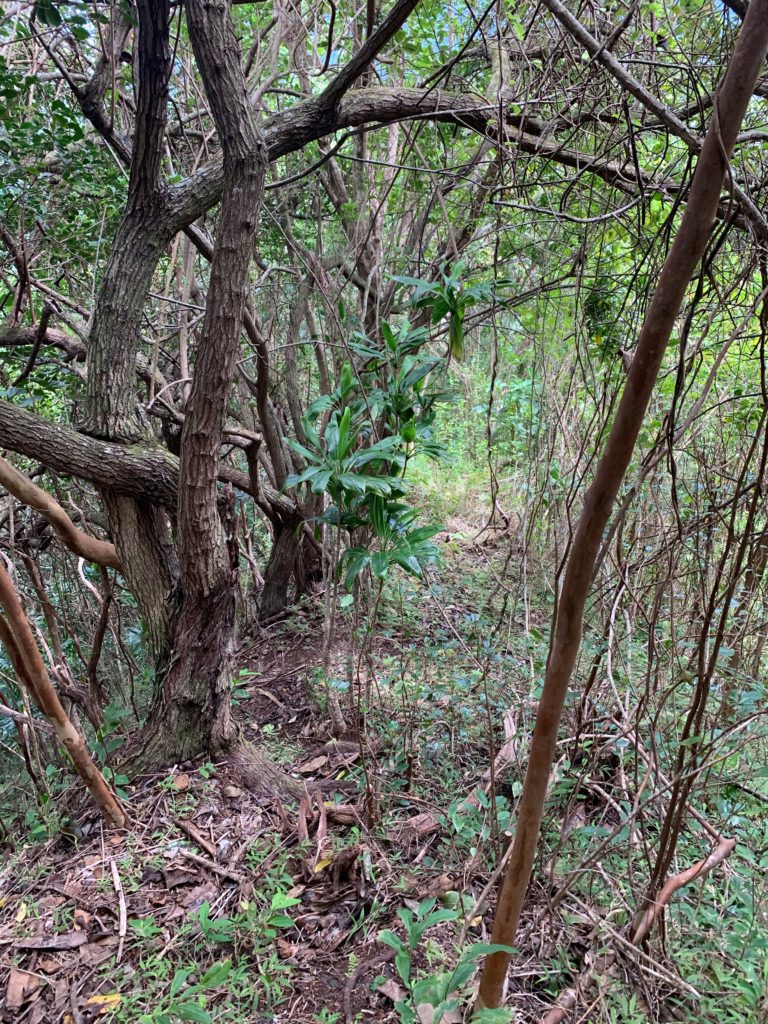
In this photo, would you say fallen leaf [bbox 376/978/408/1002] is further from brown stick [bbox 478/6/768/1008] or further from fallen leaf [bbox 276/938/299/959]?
brown stick [bbox 478/6/768/1008]

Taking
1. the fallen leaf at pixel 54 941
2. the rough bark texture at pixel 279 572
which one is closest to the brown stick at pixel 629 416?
the fallen leaf at pixel 54 941

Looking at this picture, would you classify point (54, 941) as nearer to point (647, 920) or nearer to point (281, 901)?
point (281, 901)

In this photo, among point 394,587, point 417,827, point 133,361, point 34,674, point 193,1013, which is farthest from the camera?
point 394,587

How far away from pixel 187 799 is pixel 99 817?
29 centimetres

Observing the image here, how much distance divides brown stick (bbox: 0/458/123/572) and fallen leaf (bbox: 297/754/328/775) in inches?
43.6

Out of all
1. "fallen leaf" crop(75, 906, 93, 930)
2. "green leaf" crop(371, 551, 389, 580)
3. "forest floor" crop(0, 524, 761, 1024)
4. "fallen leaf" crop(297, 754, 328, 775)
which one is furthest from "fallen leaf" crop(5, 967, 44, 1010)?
"green leaf" crop(371, 551, 389, 580)

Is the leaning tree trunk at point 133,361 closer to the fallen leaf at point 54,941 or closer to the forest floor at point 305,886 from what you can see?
the forest floor at point 305,886

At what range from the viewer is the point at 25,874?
6.30 ft

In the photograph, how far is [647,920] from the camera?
1357mm

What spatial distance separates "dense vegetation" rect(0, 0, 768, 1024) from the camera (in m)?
1.34

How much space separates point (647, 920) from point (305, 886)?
1009 mm

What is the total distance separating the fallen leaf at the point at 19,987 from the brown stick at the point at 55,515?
119 cm

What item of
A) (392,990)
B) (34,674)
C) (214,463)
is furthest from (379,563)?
(392,990)

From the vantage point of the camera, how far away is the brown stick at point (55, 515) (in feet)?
5.38
